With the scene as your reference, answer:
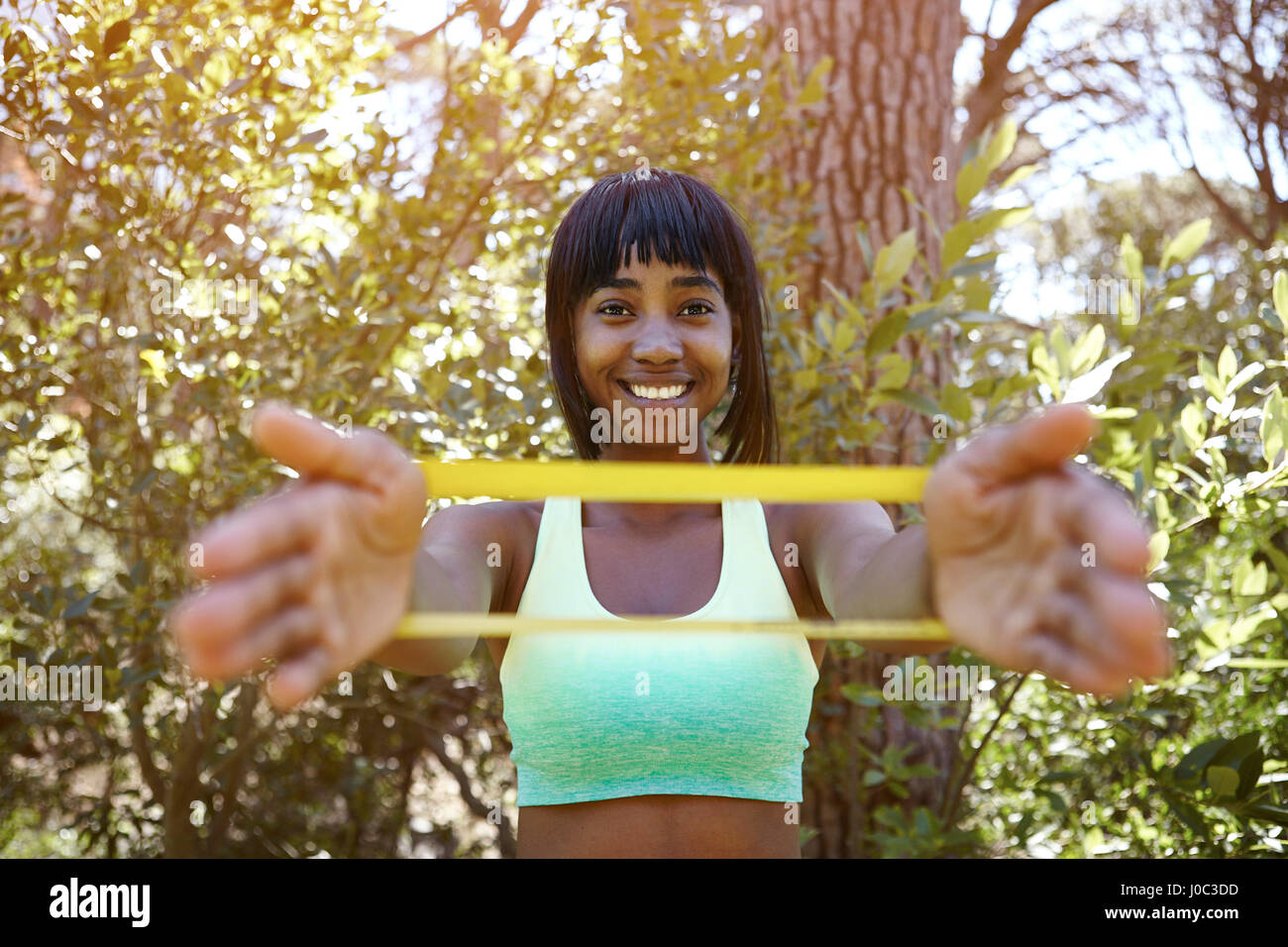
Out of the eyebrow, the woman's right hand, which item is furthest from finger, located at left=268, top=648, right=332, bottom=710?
the eyebrow

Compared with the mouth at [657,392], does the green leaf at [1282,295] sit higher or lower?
higher

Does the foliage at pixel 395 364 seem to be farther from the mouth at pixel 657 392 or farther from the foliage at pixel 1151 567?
the mouth at pixel 657 392

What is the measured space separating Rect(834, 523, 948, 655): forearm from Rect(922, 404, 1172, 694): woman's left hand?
0.10 metres

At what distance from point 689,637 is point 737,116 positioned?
1.85m

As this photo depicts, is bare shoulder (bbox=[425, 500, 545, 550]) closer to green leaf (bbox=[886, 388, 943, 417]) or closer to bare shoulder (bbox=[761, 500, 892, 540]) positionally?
bare shoulder (bbox=[761, 500, 892, 540])

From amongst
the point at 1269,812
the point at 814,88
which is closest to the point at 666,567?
the point at 1269,812

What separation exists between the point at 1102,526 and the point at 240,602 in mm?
556

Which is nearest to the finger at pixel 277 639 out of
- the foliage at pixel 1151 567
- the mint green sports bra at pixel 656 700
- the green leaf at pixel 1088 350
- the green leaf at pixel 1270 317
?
the mint green sports bra at pixel 656 700

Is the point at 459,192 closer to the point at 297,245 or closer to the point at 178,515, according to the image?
the point at 297,245

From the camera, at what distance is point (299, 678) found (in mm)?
711

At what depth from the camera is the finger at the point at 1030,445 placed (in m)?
0.73

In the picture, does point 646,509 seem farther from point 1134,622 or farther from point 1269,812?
point 1269,812

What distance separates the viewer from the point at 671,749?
1314mm

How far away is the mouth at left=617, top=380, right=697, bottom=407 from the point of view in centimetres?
146
